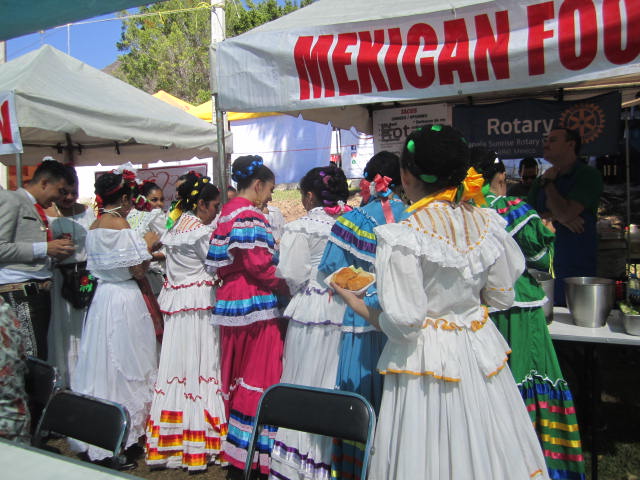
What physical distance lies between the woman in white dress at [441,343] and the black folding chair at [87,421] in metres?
1.02

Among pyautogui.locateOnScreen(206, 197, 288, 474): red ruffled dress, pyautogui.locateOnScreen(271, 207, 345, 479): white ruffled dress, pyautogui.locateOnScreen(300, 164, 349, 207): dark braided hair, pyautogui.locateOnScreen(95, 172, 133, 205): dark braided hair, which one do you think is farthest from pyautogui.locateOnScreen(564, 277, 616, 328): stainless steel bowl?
pyautogui.locateOnScreen(95, 172, 133, 205): dark braided hair

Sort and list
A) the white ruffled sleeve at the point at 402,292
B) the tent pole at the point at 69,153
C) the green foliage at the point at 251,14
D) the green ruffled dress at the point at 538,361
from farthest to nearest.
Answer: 1. the green foliage at the point at 251,14
2. the tent pole at the point at 69,153
3. the green ruffled dress at the point at 538,361
4. the white ruffled sleeve at the point at 402,292

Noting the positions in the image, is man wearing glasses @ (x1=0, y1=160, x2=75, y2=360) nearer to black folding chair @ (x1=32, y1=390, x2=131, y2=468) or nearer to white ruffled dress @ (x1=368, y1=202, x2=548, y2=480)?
black folding chair @ (x1=32, y1=390, x2=131, y2=468)

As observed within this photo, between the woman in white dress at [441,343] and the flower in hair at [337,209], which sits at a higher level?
the flower in hair at [337,209]

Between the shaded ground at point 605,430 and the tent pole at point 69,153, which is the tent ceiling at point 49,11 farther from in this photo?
the tent pole at point 69,153

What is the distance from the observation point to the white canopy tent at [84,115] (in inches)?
167

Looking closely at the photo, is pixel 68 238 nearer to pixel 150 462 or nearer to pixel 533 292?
pixel 150 462

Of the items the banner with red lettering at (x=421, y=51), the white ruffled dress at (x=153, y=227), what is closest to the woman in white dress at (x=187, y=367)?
the banner with red lettering at (x=421, y=51)

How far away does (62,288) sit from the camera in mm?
4219

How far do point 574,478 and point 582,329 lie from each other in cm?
81

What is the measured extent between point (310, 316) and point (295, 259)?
34 cm

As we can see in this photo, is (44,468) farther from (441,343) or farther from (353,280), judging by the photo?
(441,343)

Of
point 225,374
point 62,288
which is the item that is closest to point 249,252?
point 225,374

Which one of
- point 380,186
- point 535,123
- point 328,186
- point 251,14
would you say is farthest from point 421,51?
point 251,14
